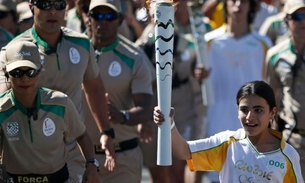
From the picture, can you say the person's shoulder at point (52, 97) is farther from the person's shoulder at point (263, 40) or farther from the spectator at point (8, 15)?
the person's shoulder at point (263, 40)

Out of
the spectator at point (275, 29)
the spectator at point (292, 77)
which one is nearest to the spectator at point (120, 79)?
the spectator at point (292, 77)

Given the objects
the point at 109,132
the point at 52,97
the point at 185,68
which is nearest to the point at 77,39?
the point at 109,132

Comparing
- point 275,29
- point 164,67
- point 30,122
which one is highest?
point 164,67

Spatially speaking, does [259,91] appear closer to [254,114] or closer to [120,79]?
[254,114]

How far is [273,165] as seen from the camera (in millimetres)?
7820

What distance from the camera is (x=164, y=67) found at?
758 centimetres

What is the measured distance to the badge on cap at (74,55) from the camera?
30.8 ft

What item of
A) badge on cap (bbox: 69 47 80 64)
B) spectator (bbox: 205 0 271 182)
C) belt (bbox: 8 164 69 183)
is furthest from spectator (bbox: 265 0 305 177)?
belt (bbox: 8 164 69 183)

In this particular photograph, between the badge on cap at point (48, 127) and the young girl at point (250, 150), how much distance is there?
1.06 metres

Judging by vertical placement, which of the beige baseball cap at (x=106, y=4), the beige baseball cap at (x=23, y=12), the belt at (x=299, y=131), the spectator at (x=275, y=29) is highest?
the beige baseball cap at (x=106, y=4)

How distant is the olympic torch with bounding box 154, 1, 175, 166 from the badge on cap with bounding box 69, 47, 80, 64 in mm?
1924

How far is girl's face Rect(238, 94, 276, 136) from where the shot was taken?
7.87 meters

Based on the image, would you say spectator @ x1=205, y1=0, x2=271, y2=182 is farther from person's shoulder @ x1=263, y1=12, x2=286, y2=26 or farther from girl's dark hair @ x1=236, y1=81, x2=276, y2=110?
girl's dark hair @ x1=236, y1=81, x2=276, y2=110

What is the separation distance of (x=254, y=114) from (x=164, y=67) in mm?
763
